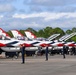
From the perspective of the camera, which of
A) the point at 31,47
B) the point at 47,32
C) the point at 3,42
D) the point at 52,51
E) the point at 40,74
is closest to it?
the point at 40,74

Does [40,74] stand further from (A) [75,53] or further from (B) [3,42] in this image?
(A) [75,53]

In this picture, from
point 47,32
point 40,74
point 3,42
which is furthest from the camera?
point 47,32

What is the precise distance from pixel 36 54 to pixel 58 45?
6.89 meters

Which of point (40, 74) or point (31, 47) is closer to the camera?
point (40, 74)

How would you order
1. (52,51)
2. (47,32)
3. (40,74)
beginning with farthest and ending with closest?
(47,32)
(52,51)
(40,74)

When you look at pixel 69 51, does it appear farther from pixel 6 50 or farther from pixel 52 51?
pixel 6 50

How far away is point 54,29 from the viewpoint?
173 metres

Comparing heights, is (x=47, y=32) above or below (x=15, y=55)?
above

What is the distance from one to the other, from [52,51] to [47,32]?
113 metres

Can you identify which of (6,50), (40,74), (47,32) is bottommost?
(40,74)

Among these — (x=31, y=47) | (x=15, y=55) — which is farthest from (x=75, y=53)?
(x=15, y=55)

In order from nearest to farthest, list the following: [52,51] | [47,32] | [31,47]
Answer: [31,47] → [52,51] → [47,32]

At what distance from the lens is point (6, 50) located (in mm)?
43875

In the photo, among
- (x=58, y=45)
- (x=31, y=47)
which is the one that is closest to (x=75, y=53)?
(x=58, y=45)
